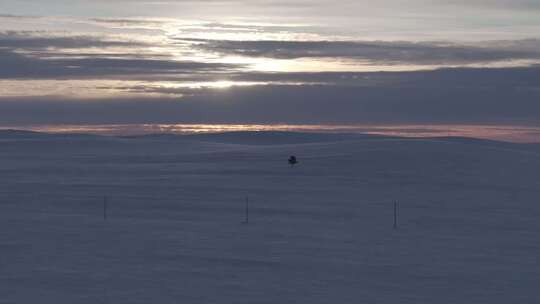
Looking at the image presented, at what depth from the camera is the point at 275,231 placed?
2291 cm

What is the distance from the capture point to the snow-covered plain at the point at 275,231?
16.3 m

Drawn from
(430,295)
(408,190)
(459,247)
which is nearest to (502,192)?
(408,190)

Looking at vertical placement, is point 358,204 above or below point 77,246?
below

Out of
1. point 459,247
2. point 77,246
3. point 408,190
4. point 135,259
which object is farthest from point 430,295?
point 408,190

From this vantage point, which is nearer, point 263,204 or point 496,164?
point 263,204

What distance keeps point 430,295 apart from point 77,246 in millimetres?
8991

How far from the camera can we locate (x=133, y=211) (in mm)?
26547

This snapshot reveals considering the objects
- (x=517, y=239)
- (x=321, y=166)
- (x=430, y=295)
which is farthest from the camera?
(x=321, y=166)

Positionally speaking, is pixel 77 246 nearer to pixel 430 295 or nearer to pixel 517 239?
pixel 430 295

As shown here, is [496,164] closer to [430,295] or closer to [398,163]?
[398,163]

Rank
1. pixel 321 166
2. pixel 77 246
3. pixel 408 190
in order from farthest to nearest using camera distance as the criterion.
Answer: pixel 321 166 < pixel 408 190 < pixel 77 246

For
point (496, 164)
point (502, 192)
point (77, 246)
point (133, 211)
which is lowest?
point (496, 164)

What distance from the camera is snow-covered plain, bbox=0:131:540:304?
16.3 metres

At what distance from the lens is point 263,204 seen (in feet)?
93.5
